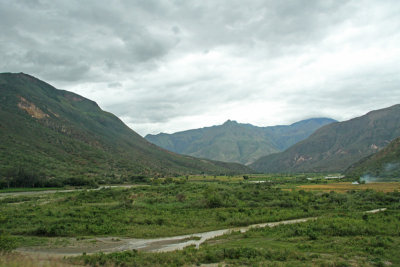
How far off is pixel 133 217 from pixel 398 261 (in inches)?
1138

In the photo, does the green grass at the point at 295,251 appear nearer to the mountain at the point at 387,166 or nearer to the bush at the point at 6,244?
the bush at the point at 6,244

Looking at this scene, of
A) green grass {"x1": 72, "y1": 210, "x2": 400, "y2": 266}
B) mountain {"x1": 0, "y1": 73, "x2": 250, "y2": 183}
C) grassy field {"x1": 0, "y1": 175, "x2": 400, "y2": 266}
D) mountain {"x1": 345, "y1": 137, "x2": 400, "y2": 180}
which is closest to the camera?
green grass {"x1": 72, "y1": 210, "x2": 400, "y2": 266}

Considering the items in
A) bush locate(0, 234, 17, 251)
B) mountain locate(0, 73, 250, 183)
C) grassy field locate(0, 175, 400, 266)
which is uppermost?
mountain locate(0, 73, 250, 183)

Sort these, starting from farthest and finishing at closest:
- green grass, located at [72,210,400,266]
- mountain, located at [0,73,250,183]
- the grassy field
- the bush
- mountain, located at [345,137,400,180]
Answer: mountain, located at [0,73,250,183], mountain, located at [345,137,400,180], the bush, the grassy field, green grass, located at [72,210,400,266]

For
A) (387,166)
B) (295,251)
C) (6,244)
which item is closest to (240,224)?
(295,251)

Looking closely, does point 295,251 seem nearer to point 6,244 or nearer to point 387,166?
point 6,244

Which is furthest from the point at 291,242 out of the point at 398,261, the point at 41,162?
the point at 41,162

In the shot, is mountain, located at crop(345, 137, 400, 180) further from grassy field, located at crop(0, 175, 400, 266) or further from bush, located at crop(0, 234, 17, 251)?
bush, located at crop(0, 234, 17, 251)

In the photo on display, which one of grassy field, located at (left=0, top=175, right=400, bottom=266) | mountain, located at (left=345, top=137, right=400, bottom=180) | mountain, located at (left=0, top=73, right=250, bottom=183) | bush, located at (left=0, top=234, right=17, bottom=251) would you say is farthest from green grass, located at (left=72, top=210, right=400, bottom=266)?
mountain, located at (left=345, top=137, right=400, bottom=180)

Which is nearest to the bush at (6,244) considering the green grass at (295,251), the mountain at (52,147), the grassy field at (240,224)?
the grassy field at (240,224)

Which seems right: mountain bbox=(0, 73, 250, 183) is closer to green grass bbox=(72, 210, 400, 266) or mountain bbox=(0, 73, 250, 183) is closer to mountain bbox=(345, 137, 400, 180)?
green grass bbox=(72, 210, 400, 266)

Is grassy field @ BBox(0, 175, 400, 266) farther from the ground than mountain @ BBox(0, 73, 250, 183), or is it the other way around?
mountain @ BBox(0, 73, 250, 183)

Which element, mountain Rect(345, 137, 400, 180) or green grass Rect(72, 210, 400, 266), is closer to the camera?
green grass Rect(72, 210, 400, 266)

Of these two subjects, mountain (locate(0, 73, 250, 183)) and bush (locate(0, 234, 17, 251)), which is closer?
bush (locate(0, 234, 17, 251))
